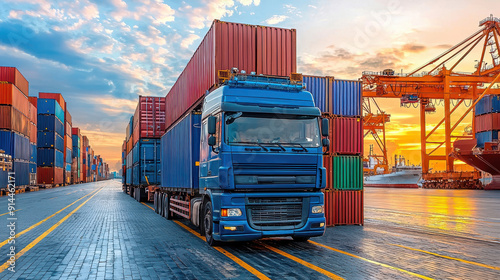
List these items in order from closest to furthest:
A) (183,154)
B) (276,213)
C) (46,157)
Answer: (276,213)
(183,154)
(46,157)

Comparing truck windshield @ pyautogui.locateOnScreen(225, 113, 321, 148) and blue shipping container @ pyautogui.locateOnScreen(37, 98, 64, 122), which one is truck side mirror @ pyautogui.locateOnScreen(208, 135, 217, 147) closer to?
truck windshield @ pyautogui.locateOnScreen(225, 113, 321, 148)

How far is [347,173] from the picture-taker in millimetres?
14664

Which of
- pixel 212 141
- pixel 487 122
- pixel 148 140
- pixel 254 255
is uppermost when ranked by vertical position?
pixel 487 122

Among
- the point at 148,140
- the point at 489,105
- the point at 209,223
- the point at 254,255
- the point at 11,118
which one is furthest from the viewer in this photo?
the point at 489,105

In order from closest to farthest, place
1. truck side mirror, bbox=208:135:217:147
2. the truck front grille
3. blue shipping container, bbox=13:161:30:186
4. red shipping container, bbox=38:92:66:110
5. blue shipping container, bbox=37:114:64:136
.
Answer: the truck front grille, truck side mirror, bbox=208:135:217:147, blue shipping container, bbox=13:161:30:186, blue shipping container, bbox=37:114:64:136, red shipping container, bbox=38:92:66:110

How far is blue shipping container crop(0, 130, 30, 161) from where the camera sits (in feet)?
146

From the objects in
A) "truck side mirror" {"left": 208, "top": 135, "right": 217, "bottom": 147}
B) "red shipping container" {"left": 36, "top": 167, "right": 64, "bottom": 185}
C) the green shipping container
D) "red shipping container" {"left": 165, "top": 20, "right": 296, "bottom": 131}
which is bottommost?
"red shipping container" {"left": 36, "top": 167, "right": 64, "bottom": 185}

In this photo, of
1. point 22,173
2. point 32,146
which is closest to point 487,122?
point 22,173

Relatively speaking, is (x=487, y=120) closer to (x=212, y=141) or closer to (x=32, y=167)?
(x=212, y=141)

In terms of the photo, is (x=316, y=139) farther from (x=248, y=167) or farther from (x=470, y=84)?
(x=470, y=84)

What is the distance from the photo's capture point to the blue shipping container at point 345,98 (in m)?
14.9

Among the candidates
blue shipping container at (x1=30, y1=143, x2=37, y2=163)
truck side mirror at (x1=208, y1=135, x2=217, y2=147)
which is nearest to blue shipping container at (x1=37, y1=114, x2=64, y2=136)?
blue shipping container at (x1=30, y1=143, x2=37, y2=163)

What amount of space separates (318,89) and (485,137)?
57071 mm

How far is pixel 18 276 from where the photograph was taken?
6.83 m
